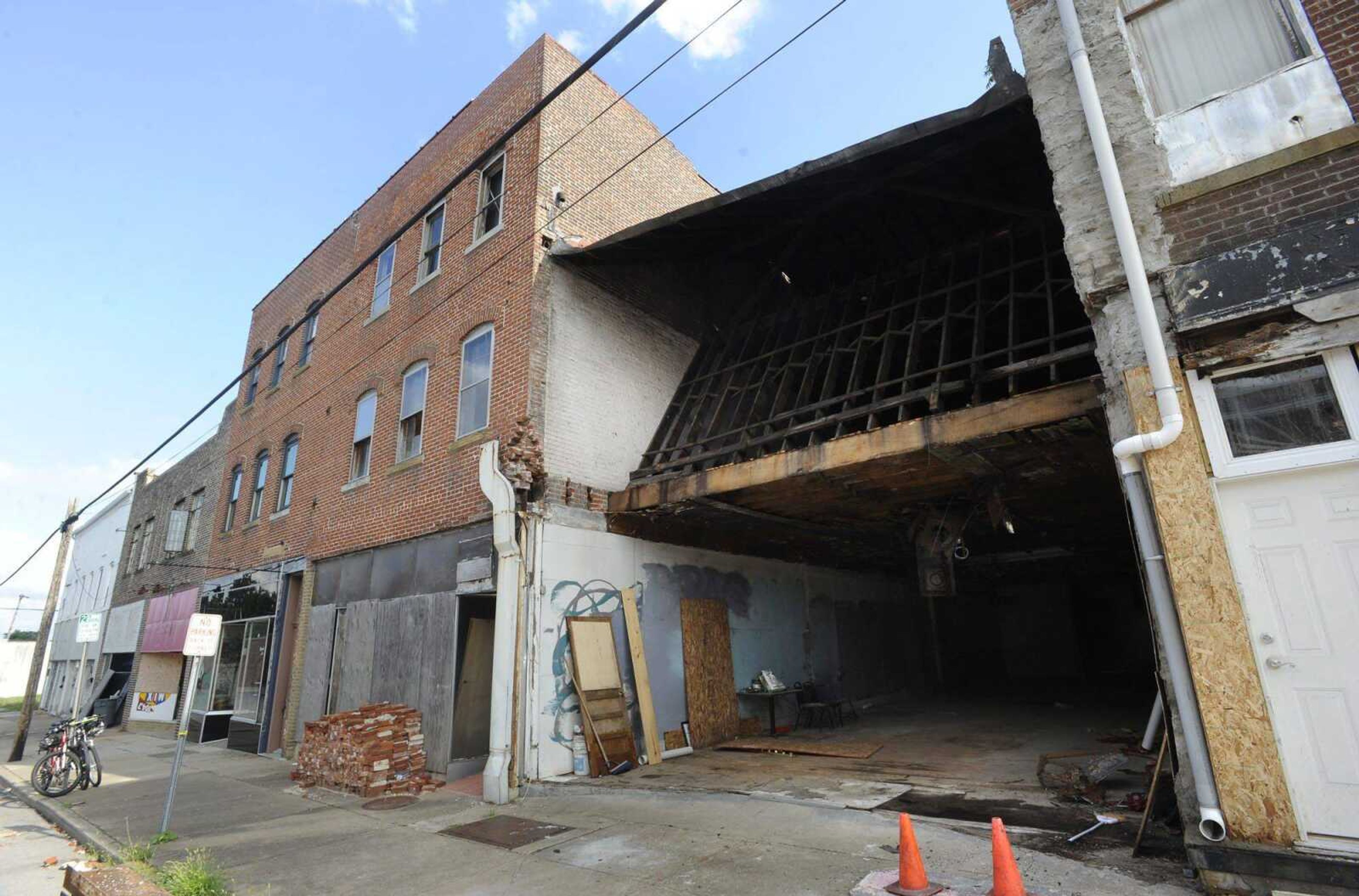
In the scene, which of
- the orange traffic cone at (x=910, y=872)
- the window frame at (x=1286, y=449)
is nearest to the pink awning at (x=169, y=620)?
the orange traffic cone at (x=910, y=872)

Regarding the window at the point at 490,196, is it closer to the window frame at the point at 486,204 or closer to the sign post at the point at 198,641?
the window frame at the point at 486,204

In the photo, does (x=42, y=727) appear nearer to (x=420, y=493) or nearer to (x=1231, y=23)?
(x=420, y=493)

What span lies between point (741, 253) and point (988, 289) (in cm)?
428

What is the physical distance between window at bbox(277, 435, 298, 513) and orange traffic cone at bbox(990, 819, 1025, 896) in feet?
50.7

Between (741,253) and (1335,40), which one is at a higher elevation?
(741,253)

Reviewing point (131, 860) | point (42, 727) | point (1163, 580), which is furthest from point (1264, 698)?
point (42, 727)

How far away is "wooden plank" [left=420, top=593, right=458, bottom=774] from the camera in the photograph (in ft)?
31.6

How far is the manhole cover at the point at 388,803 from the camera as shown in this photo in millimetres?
8492

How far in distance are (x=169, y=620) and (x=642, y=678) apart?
54.6 ft

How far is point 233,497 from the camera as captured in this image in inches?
711

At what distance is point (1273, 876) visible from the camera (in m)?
4.03

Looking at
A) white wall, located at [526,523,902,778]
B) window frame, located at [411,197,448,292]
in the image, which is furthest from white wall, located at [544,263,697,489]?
→ window frame, located at [411,197,448,292]

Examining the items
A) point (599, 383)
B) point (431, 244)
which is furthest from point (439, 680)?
point (431, 244)

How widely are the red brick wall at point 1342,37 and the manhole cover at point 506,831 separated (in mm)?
8811
